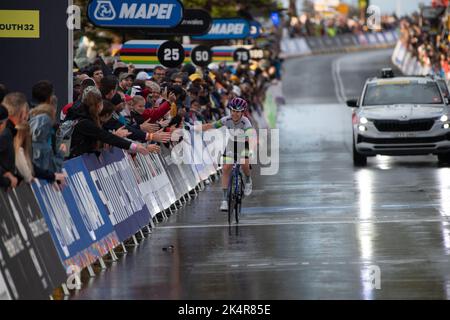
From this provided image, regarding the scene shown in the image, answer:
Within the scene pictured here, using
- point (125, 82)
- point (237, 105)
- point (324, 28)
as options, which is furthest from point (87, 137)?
point (324, 28)

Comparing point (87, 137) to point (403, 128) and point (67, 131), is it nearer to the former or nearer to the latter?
point (67, 131)

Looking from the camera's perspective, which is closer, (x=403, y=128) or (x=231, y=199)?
(x=231, y=199)

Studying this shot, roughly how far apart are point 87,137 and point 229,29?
27.5 metres

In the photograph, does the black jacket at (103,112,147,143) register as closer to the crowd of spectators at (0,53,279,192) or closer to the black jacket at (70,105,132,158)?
the crowd of spectators at (0,53,279,192)

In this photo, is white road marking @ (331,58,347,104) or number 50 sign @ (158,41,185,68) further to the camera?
white road marking @ (331,58,347,104)

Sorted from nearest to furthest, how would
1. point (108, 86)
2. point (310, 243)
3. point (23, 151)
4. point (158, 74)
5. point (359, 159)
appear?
point (23, 151)
point (310, 243)
point (108, 86)
point (158, 74)
point (359, 159)

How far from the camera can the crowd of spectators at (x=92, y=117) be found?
12461 millimetres

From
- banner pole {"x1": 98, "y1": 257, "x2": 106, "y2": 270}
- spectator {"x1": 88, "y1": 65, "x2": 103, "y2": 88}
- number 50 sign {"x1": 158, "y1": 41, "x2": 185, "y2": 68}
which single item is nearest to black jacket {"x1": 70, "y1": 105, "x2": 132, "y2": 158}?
banner pole {"x1": 98, "y1": 257, "x2": 106, "y2": 270}

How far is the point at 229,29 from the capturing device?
43.5m

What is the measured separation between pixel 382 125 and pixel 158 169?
10.4 meters

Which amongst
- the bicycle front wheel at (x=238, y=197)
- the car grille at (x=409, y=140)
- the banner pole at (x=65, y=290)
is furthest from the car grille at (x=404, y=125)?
the banner pole at (x=65, y=290)

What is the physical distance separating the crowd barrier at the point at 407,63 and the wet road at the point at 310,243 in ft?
169

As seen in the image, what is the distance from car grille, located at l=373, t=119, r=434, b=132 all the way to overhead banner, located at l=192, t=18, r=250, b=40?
13.1 m

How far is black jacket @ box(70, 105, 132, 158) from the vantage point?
16141 millimetres
